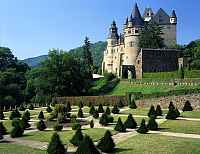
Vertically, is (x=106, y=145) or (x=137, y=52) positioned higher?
(x=137, y=52)

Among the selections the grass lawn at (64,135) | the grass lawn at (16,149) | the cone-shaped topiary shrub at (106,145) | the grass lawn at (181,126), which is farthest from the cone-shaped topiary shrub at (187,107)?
the grass lawn at (16,149)

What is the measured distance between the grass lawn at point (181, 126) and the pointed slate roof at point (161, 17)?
63707 millimetres

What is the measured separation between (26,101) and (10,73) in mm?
6663

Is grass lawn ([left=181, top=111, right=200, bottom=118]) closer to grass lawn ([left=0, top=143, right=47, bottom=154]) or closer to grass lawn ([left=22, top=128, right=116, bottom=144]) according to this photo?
grass lawn ([left=22, top=128, right=116, bottom=144])

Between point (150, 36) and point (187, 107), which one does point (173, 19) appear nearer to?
point (150, 36)

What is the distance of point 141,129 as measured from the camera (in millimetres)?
31406

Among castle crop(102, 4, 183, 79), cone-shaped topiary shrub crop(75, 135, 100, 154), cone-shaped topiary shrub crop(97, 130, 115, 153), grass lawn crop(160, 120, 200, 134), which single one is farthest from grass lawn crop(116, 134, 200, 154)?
castle crop(102, 4, 183, 79)

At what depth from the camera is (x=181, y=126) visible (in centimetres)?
3416

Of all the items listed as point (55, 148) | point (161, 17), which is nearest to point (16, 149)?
point (55, 148)

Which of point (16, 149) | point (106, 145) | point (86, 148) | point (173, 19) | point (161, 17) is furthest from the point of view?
point (161, 17)

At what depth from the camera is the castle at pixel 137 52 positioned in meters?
80.4

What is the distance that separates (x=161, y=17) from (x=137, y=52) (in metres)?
14.8

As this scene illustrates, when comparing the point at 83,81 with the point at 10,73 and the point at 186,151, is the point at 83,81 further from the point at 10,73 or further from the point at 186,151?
the point at 186,151

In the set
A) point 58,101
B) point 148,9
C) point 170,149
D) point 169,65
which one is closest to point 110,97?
point 58,101
